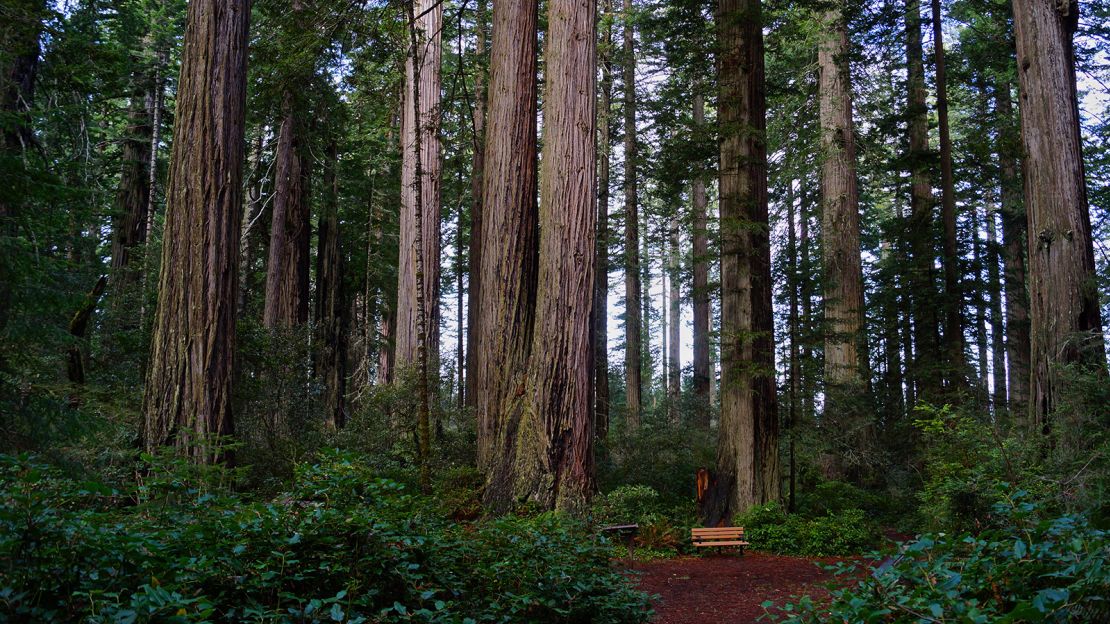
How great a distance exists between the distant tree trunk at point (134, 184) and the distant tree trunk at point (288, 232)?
12.5ft

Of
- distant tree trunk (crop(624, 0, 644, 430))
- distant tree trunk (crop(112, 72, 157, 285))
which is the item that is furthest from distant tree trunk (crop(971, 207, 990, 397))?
distant tree trunk (crop(112, 72, 157, 285))

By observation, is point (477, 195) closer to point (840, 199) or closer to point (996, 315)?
point (840, 199)

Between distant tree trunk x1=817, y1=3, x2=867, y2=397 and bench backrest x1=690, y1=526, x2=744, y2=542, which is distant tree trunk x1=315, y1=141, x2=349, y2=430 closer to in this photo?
bench backrest x1=690, y1=526, x2=744, y2=542

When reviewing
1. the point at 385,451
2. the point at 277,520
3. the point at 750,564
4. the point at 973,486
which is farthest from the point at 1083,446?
the point at 385,451

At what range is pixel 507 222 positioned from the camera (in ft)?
34.5

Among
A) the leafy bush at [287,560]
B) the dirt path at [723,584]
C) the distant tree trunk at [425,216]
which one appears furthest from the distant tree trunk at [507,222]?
the leafy bush at [287,560]

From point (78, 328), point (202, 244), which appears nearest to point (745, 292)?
point (202, 244)

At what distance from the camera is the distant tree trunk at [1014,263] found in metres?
21.7

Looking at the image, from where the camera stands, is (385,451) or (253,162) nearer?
(385,451)

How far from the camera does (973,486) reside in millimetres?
6488

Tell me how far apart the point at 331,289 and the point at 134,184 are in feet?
22.3

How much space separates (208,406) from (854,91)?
18499mm

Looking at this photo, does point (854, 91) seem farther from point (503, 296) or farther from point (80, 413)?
point (80, 413)

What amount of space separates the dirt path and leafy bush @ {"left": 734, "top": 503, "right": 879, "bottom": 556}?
0.38 m
